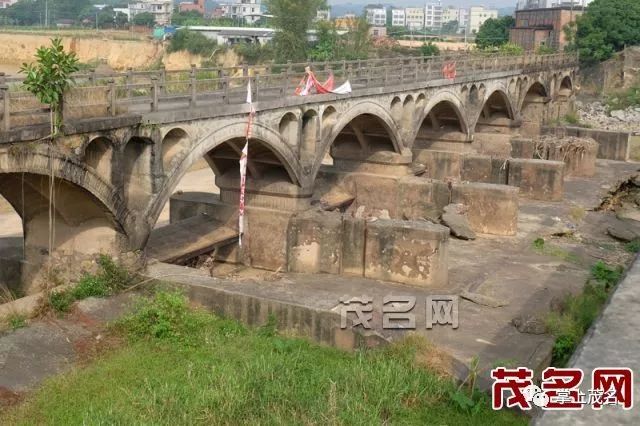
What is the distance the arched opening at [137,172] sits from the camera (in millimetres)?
19609

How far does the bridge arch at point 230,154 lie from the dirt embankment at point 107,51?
225 ft

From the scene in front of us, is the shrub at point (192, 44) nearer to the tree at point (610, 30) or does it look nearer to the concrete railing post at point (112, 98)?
the tree at point (610, 30)

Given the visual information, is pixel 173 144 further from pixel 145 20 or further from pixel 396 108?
pixel 145 20

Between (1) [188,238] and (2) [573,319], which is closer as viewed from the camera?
(2) [573,319]

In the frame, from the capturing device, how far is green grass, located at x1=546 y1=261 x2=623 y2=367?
58.0 feet

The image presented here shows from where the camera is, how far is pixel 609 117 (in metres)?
71.0

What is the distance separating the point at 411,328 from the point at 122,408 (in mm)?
8632

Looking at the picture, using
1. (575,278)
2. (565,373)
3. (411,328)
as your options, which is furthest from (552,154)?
(565,373)

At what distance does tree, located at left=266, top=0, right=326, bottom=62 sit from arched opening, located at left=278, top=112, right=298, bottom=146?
55188 millimetres

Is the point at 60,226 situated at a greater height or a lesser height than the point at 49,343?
greater

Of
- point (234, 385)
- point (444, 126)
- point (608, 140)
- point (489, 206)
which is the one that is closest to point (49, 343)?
point (234, 385)

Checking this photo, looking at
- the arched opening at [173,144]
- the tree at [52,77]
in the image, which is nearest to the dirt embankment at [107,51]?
the arched opening at [173,144]

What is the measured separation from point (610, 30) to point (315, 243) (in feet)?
201

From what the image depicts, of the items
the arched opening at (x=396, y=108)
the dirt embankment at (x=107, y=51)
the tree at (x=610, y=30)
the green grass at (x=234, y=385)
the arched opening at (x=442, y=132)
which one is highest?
the tree at (x=610, y=30)
